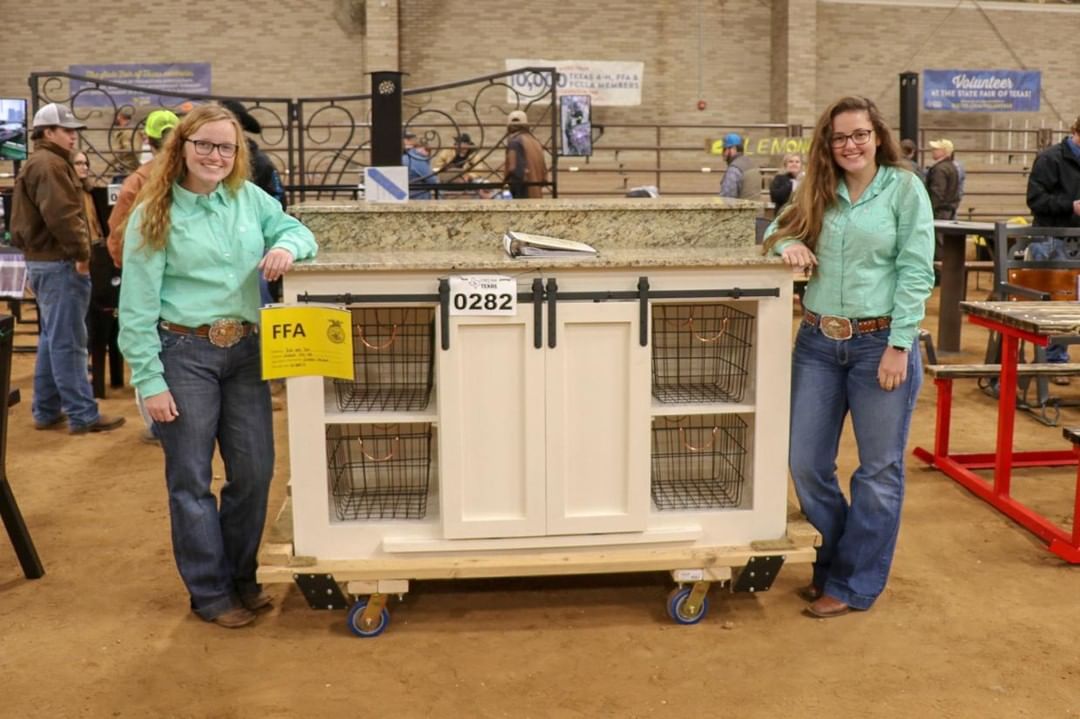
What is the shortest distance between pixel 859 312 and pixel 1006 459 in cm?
182

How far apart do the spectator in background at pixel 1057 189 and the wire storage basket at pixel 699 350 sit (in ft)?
12.2

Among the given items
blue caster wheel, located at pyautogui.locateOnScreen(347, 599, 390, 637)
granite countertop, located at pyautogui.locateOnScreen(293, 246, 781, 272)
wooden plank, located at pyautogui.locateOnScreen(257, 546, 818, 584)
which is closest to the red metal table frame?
wooden plank, located at pyautogui.locateOnScreen(257, 546, 818, 584)

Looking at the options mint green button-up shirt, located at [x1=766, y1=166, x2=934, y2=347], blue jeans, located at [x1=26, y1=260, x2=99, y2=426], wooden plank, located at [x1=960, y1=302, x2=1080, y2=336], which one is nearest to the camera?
mint green button-up shirt, located at [x1=766, y1=166, x2=934, y2=347]

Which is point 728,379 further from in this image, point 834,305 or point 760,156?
point 760,156

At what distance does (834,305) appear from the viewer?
3395mm

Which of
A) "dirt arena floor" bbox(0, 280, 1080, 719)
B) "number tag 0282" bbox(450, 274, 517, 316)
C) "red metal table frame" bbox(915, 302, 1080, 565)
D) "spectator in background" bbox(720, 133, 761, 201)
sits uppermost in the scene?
"spectator in background" bbox(720, 133, 761, 201)

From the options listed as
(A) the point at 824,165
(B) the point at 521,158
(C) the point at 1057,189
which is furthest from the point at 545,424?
(B) the point at 521,158

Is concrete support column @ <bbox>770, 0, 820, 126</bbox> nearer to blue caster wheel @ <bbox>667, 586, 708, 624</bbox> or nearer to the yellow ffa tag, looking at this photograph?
blue caster wheel @ <bbox>667, 586, 708, 624</bbox>

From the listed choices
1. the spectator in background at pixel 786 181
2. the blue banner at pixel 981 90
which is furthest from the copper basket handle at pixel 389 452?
the blue banner at pixel 981 90

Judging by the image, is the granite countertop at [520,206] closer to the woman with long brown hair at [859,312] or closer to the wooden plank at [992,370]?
the woman with long brown hair at [859,312]

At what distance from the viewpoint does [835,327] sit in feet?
11.1

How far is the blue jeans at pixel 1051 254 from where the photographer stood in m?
6.71

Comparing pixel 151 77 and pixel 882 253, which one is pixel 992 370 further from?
pixel 151 77

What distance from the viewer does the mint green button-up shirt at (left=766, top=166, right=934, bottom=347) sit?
3246 millimetres
